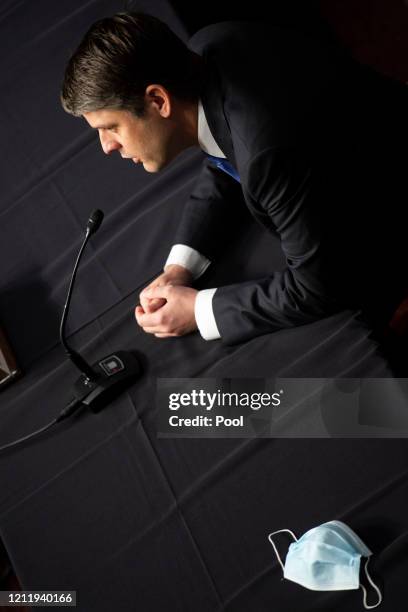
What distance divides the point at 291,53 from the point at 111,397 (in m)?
0.78

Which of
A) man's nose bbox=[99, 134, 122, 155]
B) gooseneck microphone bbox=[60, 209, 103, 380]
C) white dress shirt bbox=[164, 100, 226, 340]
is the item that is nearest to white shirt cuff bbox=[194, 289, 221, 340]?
white dress shirt bbox=[164, 100, 226, 340]

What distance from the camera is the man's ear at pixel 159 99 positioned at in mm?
1224

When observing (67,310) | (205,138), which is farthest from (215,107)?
(67,310)

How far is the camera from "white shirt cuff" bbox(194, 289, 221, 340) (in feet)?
4.33

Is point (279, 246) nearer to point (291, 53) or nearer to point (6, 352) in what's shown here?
point (291, 53)

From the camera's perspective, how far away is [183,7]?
201 cm

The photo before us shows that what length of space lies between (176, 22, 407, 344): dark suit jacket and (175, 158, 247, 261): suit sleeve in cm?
16

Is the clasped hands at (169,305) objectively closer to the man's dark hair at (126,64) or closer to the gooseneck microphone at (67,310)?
the gooseneck microphone at (67,310)

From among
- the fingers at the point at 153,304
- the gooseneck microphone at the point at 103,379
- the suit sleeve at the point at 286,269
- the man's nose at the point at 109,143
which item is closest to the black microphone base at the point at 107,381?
the gooseneck microphone at the point at 103,379

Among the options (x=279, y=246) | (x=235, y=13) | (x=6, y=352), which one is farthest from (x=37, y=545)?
(x=235, y=13)

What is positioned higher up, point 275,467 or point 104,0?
point 104,0

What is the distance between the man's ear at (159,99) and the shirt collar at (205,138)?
0.23 feet

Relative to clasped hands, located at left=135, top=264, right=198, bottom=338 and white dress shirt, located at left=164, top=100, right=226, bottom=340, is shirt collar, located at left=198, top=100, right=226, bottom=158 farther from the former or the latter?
clasped hands, located at left=135, top=264, right=198, bottom=338

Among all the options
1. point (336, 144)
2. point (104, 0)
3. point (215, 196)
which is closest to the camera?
point (336, 144)
